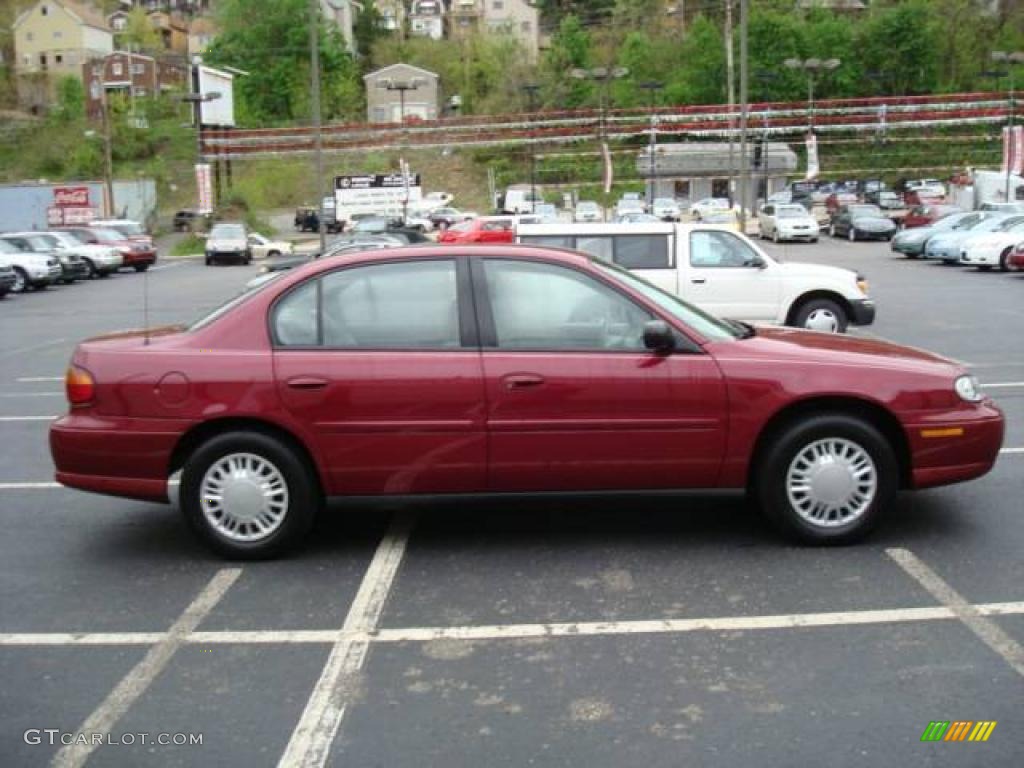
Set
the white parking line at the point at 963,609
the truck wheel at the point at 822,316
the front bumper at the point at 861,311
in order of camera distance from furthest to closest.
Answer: the front bumper at the point at 861,311
the truck wheel at the point at 822,316
the white parking line at the point at 963,609

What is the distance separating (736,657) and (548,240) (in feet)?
30.5

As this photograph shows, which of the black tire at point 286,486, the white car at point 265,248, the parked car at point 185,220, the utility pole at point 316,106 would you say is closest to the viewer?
the black tire at point 286,486

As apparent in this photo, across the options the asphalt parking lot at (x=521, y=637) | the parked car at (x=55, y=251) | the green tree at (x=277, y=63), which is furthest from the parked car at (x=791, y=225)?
the green tree at (x=277, y=63)

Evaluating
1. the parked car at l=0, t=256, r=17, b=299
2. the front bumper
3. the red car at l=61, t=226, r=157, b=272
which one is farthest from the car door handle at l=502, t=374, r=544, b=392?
the red car at l=61, t=226, r=157, b=272

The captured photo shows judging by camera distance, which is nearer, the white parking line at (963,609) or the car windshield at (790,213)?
the white parking line at (963,609)

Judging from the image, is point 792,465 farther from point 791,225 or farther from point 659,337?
point 791,225

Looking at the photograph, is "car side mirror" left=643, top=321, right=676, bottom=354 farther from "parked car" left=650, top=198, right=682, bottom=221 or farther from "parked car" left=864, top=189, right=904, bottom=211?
"parked car" left=864, top=189, right=904, bottom=211

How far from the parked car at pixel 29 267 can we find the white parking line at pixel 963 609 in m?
28.4

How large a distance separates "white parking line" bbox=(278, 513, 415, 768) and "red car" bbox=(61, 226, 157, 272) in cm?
3731

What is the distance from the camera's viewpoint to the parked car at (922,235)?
33.6m

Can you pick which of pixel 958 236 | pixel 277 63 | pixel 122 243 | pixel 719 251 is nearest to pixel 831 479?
pixel 719 251

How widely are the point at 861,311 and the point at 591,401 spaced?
9458 millimetres

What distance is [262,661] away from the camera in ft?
15.2

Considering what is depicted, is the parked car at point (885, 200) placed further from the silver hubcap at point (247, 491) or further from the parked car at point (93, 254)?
the silver hubcap at point (247, 491)
